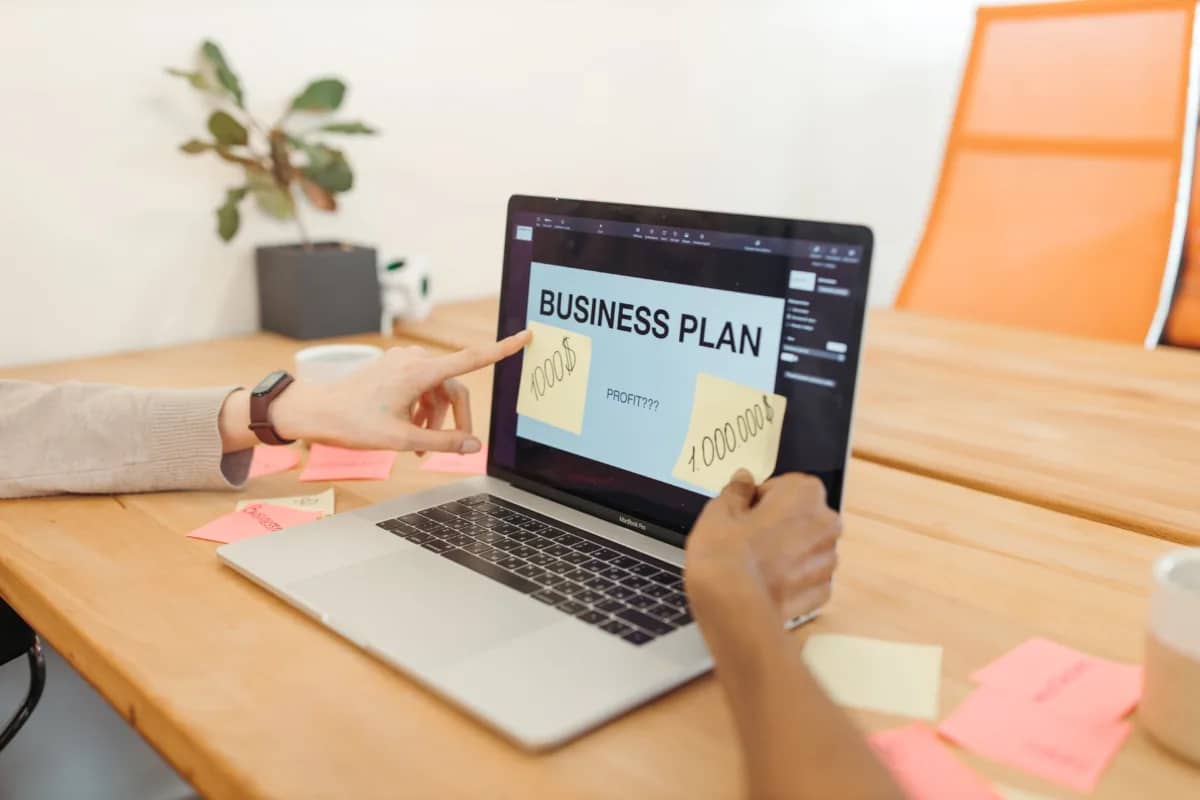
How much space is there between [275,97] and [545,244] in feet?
3.20

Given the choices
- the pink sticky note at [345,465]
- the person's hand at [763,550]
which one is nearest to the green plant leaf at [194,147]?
the pink sticky note at [345,465]

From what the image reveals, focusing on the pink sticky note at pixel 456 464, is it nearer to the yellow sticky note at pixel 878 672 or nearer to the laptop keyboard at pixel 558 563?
the laptop keyboard at pixel 558 563

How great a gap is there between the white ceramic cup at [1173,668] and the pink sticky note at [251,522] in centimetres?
63

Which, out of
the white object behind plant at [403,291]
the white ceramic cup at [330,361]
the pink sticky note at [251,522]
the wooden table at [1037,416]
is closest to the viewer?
the pink sticky note at [251,522]

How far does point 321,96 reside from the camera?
1.58 m

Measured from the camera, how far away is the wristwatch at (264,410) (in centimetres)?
89

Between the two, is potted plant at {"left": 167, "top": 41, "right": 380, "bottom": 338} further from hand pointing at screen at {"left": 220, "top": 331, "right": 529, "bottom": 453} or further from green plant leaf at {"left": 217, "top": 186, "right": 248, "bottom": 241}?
hand pointing at screen at {"left": 220, "top": 331, "right": 529, "bottom": 453}

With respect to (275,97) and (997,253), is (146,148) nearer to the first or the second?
(275,97)

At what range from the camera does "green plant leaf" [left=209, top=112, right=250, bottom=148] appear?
146 cm

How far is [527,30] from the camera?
6.37 ft

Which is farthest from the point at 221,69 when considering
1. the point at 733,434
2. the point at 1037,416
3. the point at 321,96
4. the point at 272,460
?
the point at 1037,416

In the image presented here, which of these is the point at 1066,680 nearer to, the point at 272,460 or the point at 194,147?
the point at 272,460

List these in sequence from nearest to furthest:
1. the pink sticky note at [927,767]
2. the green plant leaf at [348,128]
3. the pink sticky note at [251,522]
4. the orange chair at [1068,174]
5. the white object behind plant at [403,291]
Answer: the pink sticky note at [927,767] → the pink sticky note at [251,522] → the green plant leaf at [348,128] → the white object behind plant at [403,291] → the orange chair at [1068,174]

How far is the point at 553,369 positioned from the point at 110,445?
0.42m
